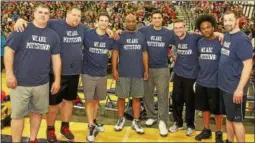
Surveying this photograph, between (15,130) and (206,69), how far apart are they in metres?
2.69

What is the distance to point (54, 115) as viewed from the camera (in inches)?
199

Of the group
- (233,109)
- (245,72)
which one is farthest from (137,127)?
(245,72)

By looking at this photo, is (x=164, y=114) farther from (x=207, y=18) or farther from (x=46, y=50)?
(x=46, y=50)

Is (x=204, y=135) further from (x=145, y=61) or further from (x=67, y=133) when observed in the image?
(x=67, y=133)

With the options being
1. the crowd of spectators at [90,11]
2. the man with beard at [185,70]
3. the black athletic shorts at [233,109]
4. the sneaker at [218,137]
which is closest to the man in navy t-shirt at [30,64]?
the man with beard at [185,70]

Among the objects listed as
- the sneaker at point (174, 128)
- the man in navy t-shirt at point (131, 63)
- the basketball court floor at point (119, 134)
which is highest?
the man in navy t-shirt at point (131, 63)

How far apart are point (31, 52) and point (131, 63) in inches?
61.5

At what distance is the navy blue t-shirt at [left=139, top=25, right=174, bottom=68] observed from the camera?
211 inches

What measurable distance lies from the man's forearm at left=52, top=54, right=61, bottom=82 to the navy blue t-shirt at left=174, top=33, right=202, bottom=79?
5.99 ft

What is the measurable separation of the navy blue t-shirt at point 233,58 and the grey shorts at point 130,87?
1307 millimetres

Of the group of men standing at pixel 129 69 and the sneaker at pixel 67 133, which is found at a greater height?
the group of men standing at pixel 129 69

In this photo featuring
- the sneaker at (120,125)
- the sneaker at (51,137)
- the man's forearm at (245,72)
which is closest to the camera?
the man's forearm at (245,72)

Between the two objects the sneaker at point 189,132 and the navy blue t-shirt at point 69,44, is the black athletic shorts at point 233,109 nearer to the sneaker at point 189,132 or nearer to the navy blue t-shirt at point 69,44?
the sneaker at point 189,132

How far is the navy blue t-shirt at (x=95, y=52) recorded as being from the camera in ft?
16.8
